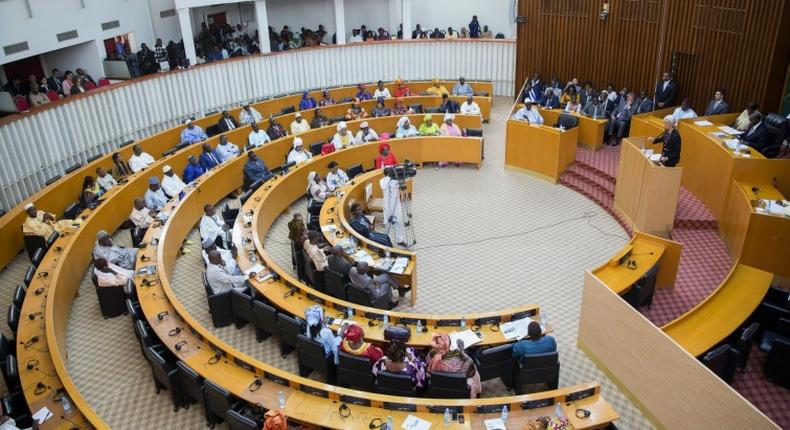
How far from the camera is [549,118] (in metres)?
15.9

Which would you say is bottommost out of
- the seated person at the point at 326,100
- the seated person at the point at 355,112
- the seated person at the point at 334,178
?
the seated person at the point at 334,178

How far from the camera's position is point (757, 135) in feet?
37.1

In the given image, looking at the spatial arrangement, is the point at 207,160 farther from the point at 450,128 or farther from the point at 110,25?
the point at 110,25

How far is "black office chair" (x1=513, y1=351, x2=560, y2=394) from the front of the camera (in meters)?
7.54

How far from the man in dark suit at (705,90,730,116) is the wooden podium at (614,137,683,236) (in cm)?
225

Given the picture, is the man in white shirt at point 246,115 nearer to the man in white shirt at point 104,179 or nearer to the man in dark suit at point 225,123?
the man in dark suit at point 225,123

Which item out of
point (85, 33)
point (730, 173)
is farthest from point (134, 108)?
point (730, 173)

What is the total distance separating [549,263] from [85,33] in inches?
536

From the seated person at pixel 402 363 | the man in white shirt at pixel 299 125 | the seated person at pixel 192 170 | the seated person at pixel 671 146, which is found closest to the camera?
the seated person at pixel 402 363

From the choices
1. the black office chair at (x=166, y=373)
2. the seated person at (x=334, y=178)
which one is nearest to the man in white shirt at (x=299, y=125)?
the seated person at (x=334, y=178)

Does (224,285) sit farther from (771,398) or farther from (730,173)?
(730,173)

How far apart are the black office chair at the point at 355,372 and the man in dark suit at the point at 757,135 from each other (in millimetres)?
8449

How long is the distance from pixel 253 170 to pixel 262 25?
27.6ft

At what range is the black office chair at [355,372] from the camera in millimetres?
7570
